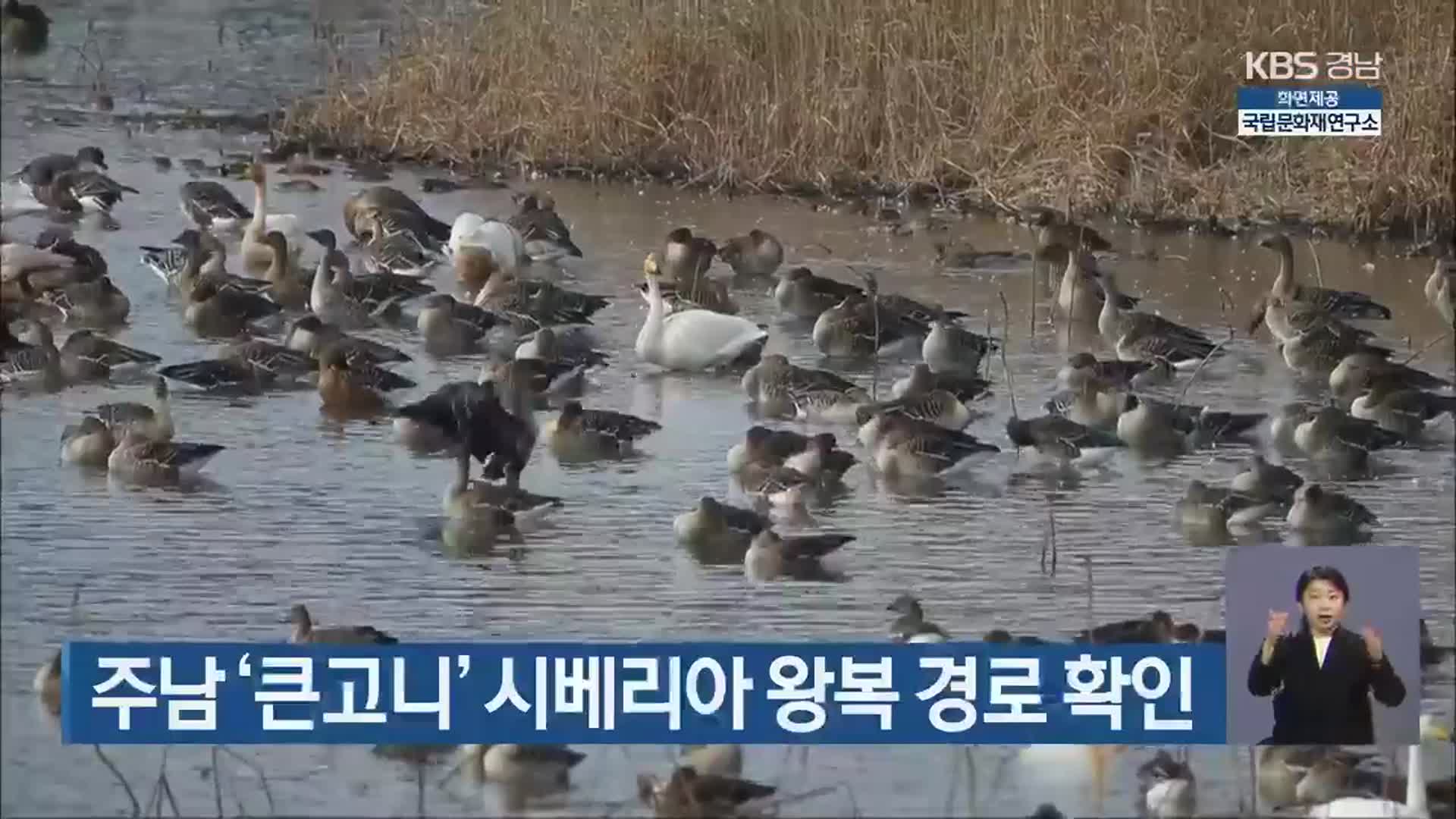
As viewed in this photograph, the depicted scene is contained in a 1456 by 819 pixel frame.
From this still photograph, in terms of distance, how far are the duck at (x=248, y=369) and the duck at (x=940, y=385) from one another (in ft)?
4.21

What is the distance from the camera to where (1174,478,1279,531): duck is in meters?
4.80

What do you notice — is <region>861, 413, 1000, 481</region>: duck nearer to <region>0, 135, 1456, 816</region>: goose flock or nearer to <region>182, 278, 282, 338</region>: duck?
<region>0, 135, 1456, 816</region>: goose flock

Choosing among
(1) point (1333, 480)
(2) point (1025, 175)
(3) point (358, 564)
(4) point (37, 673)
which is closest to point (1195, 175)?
(2) point (1025, 175)

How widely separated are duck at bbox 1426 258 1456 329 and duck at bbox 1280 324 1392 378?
156mm

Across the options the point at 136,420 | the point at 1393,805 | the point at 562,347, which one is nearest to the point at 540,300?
the point at 562,347

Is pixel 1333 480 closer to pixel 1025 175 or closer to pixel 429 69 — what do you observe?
pixel 1025 175

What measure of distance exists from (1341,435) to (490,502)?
174 centimetres

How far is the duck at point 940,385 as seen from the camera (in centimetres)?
536

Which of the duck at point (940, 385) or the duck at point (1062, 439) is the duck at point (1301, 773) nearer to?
the duck at point (1062, 439)

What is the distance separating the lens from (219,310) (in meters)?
5.76

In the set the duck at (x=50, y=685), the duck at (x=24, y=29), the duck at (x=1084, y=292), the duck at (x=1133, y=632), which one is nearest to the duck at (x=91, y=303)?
the duck at (x=24, y=29)

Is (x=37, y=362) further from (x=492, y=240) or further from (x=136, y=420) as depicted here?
(x=492, y=240)

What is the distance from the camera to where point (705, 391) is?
554 centimetres

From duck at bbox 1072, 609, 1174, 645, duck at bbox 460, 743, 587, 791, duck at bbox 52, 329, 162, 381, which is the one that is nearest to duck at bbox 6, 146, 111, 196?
duck at bbox 52, 329, 162, 381
